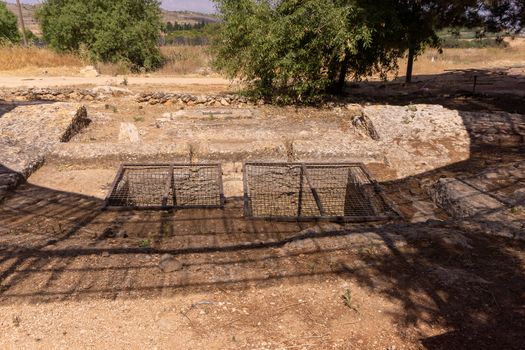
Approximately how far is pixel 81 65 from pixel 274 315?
66.8 ft

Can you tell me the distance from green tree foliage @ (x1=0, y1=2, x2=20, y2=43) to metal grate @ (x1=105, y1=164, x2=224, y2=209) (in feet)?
81.9

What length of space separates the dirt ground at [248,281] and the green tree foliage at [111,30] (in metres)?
17.0

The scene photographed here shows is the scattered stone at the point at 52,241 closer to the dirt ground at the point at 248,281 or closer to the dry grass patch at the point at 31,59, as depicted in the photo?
the dirt ground at the point at 248,281

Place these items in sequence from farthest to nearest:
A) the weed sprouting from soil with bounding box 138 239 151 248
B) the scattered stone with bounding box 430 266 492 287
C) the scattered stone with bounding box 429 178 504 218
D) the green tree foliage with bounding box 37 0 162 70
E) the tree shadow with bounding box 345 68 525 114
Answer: the green tree foliage with bounding box 37 0 162 70, the tree shadow with bounding box 345 68 525 114, the scattered stone with bounding box 429 178 504 218, the weed sprouting from soil with bounding box 138 239 151 248, the scattered stone with bounding box 430 266 492 287

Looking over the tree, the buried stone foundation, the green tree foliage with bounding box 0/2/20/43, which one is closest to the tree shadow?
the tree

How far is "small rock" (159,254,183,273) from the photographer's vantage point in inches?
158

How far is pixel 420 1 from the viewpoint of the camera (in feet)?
37.1

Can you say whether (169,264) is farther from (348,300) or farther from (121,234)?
(348,300)

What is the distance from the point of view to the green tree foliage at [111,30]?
21.4 metres

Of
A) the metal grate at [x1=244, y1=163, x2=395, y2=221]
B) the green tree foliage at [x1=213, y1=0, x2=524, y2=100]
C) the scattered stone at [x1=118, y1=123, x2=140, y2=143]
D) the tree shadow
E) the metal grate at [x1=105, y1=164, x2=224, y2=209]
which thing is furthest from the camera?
the tree shadow

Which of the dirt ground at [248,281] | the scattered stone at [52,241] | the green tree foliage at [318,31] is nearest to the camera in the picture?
the dirt ground at [248,281]

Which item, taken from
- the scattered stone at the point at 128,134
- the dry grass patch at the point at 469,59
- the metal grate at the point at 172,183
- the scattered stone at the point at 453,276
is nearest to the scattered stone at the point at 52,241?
the metal grate at the point at 172,183

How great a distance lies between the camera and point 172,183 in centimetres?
773

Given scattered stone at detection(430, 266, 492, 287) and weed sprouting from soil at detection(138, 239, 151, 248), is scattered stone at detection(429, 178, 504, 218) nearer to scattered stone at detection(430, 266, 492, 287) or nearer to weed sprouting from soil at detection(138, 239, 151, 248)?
scattered stone at detection(430, 266, 492, 287)
